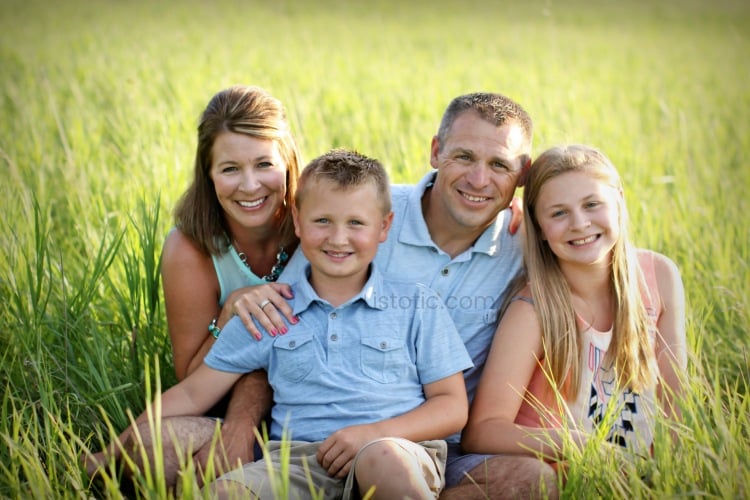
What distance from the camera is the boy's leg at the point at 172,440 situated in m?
2.59

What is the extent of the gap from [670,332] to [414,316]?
2.95 feet

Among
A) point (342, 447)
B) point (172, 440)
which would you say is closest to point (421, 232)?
point (342, 447)

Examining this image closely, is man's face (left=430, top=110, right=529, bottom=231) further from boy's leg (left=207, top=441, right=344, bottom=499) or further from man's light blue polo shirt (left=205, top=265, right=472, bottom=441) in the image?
boy's leg (left=207, top=441, right=344, bottom=499)

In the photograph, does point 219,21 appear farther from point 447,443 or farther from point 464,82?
point 447,443

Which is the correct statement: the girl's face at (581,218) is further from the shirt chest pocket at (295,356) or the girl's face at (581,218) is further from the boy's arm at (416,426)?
the shirt chest pocket at (295,356)

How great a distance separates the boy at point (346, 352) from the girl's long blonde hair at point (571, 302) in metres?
0.32

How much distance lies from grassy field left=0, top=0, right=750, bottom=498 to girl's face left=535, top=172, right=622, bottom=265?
47 centimetres

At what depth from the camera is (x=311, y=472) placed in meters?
2.52

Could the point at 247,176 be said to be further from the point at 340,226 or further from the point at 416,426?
the point at 416,426

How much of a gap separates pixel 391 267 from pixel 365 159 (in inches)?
17.8

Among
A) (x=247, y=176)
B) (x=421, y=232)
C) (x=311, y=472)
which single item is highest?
(x=247, y=176)

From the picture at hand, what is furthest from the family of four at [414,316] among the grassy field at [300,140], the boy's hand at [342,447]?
the grassy field at [300,140]

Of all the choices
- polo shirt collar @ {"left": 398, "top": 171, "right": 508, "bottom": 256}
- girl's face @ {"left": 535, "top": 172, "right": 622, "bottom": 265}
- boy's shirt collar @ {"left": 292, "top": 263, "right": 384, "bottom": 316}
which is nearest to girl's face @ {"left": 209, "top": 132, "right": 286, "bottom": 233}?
boy's shirt collar @ {"left": 292, "top": 263, "right": 384, "bottom": 316}

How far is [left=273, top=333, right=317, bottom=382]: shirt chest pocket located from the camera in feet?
8.83
